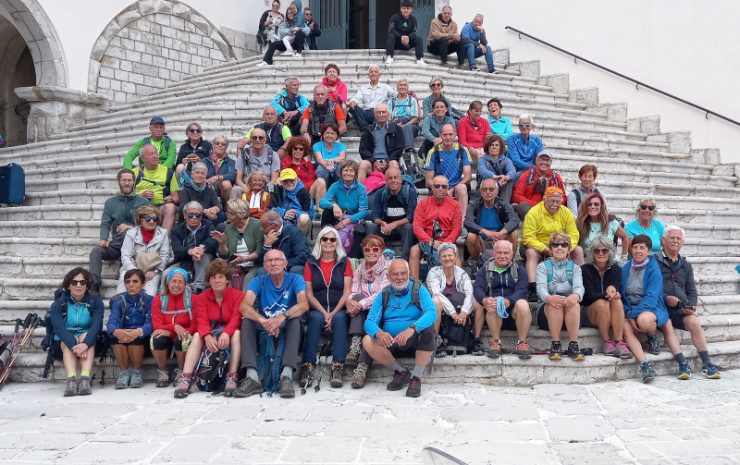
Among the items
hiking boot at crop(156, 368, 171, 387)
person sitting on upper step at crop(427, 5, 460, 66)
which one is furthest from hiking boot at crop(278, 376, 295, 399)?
person sitting on upper step at crop(427, 5, 460, 66)

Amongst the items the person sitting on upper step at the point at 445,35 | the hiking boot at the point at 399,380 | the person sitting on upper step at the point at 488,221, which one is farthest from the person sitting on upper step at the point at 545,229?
the person sitting on upper step at the point at 445,35

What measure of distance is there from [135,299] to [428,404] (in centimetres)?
274

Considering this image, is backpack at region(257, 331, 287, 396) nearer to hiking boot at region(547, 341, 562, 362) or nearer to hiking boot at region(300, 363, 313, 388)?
hiking boot at region(300, 363, 313, 388)

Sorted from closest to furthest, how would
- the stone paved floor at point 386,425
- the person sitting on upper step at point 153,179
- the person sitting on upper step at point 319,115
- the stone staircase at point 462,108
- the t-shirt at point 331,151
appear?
the stone paved floor at point 386,425 → the stone staircase at point 462,108 → the person sitting on upper step at point 153,179 → the t-shirt at point 331,151 → the person sitting on upper step at point 319,115

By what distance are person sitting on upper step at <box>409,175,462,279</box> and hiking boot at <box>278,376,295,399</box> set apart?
170 centimetres

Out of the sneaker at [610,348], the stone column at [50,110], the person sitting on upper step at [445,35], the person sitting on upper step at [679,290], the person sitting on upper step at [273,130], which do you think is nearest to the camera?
the sneaker at [610,348]

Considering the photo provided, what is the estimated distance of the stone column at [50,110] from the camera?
12.7 metres

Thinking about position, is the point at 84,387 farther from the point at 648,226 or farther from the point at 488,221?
the point at 648,226

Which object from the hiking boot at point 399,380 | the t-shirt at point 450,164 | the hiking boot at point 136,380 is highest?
the t-shirt at point 450,164

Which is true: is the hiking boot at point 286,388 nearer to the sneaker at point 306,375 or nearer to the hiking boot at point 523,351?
the sneaker at point 306,375

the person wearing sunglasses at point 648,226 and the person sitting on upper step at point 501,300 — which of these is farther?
the person wearing sunglasses at point 648,226

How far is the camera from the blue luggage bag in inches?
348

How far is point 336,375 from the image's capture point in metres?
5.50

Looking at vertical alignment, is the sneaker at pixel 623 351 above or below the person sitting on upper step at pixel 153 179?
below
